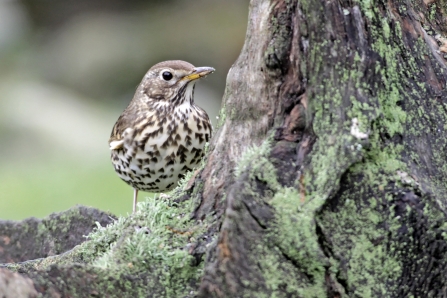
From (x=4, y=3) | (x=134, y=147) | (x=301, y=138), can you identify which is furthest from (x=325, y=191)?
(x=4, y=3)

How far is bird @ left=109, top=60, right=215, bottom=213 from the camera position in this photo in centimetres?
424

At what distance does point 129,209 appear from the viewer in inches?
311

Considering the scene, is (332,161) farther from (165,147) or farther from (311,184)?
(165,147)

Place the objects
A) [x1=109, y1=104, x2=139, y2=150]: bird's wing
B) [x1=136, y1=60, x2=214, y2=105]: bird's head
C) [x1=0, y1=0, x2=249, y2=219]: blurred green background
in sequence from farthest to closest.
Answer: [x1=0, y1=0, x2=249, y2=219]: blurred green background, [x1=136, y1=60, x2=214, y2=105]: bird's head, [x1=109, y1=104, x2=139, y2=150]: bird's wing

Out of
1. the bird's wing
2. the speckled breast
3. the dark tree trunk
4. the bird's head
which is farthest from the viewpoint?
the bird's head

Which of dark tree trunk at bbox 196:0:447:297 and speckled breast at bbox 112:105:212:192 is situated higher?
dark tree trunk at bbox 196:0:447:297

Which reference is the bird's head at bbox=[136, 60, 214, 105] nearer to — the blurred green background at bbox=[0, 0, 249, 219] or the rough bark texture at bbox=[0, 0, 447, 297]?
the rough bark texture at bbox=[0, 0, 447, 297]

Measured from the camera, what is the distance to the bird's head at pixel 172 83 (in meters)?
4.56

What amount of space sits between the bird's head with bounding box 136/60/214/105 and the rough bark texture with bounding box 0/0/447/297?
1937mm

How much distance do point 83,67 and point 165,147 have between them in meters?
8.26

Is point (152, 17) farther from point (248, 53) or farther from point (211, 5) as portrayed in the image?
point (248, 53)

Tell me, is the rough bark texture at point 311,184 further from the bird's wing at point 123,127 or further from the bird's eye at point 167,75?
the bird's eye at point 167,75

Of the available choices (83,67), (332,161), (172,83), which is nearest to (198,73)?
(172,83)

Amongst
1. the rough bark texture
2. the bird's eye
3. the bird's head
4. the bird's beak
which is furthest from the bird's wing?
the rough bark texture
